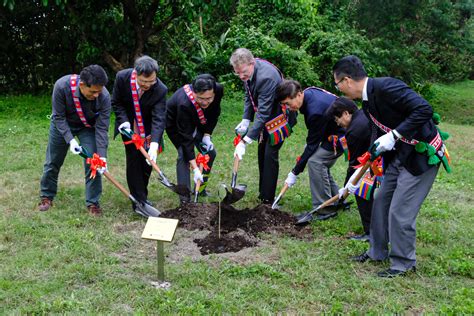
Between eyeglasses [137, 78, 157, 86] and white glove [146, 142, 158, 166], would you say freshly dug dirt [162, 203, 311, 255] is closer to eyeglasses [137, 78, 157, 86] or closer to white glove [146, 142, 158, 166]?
white glove [146, 142, 158, 166]

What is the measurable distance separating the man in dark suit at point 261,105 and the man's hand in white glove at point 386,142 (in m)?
1.73

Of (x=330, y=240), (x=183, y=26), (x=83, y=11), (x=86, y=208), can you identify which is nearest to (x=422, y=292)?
(x=330, y=240)

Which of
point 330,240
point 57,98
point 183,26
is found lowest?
point 330,240

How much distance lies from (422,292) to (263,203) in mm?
2366

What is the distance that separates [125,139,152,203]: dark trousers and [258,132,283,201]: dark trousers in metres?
1.31

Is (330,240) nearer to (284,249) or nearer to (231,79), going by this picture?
(284,249)

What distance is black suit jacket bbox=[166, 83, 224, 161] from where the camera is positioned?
533 cm

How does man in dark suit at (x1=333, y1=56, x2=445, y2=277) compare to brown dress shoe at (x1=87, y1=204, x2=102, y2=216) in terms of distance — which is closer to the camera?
man in dark suit at (x1=333, y1=56, x2=445, y2=277)

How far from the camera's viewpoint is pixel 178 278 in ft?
12.8

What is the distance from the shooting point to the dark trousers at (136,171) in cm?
534

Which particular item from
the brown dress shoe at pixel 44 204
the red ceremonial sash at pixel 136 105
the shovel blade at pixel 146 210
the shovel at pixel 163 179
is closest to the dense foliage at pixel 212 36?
the brown dress shoe at pixel 44 204

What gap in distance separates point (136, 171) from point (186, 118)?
0.77 meters

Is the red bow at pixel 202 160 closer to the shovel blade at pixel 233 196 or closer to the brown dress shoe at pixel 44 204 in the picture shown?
the shovel blade at pixel 233 196

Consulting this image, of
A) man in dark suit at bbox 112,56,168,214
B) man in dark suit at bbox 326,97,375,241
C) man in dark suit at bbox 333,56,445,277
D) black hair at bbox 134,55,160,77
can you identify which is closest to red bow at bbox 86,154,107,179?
man in dark suit at bbox 112,56,168,214
